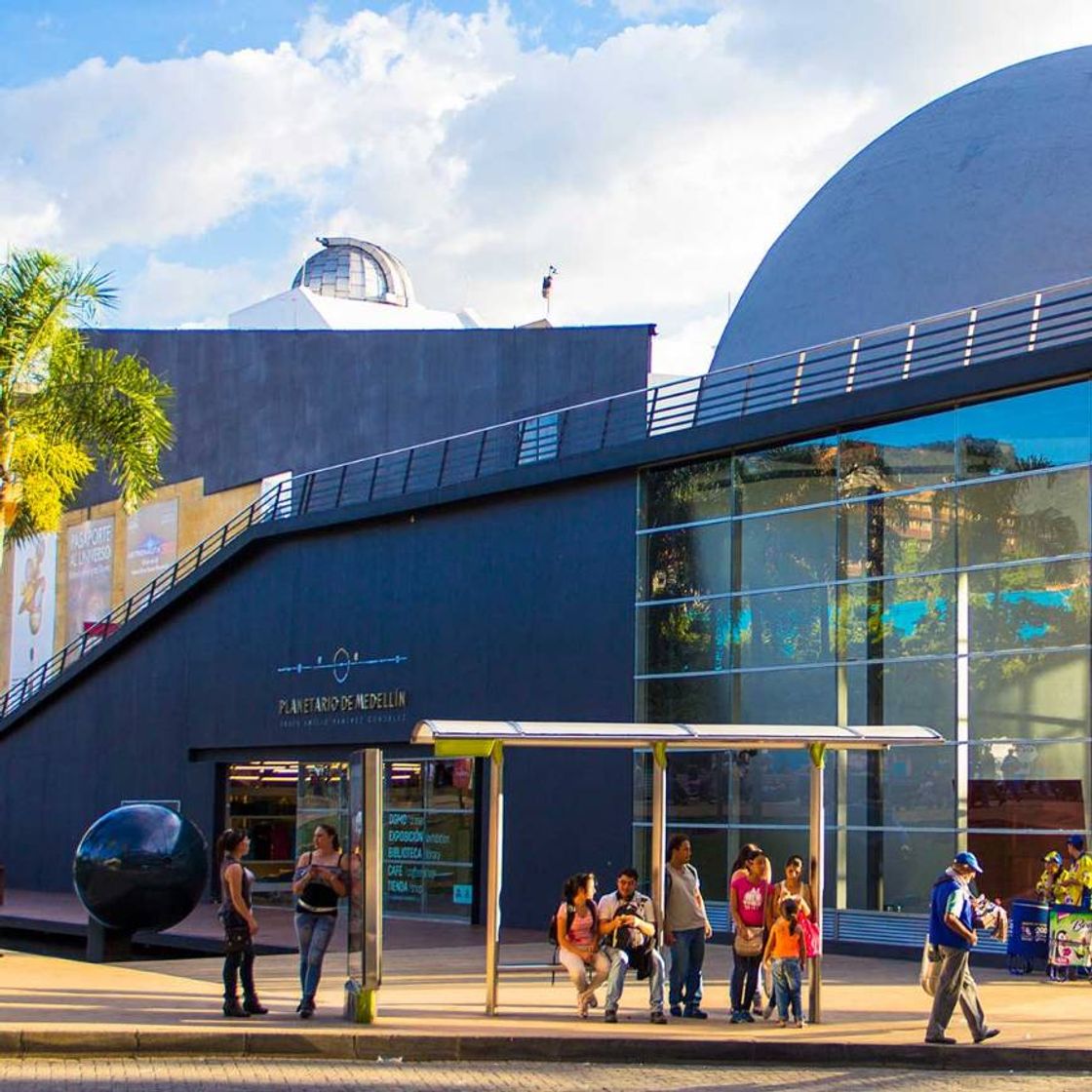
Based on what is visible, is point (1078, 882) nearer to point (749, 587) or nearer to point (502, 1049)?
point (749, 587)

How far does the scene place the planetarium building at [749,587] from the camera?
2297 cm

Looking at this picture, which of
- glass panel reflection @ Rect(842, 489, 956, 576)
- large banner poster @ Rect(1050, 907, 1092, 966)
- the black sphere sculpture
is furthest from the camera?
glass panel reflection @ Rect(842, 489, 956, 576)

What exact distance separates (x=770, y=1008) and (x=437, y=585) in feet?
53.1

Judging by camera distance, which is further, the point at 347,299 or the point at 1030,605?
the point at 347,299

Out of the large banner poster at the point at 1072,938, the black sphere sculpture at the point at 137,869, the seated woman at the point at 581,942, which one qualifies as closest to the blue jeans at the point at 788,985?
the seated woman at the point at 581,942

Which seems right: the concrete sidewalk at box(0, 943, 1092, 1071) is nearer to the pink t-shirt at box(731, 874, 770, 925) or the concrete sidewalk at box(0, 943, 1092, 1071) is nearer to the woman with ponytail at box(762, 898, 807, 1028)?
the woman with ponytail at box(762, 898, 807, 1028)

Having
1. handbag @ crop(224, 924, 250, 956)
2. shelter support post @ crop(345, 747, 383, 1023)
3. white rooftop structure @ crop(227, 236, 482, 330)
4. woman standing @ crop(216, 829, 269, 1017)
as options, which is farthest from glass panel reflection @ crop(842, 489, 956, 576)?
white rooftop structure @ crop(227, 236, 482, 330)

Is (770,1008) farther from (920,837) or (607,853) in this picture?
(607,853)

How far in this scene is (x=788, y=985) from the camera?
51.4ft

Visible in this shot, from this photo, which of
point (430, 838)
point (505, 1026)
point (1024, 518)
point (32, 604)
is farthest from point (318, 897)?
point (32, 604)

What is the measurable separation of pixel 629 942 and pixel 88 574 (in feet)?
128

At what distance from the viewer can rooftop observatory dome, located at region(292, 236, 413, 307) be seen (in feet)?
232

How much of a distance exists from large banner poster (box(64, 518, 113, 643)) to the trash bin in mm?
34997

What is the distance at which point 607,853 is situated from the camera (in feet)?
90.5
